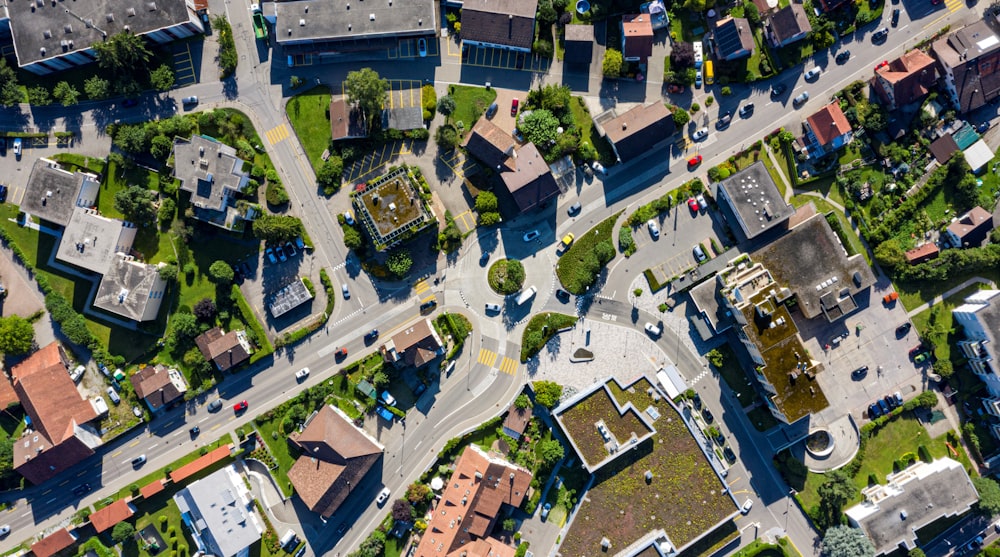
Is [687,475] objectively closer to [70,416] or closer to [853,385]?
[853,385]

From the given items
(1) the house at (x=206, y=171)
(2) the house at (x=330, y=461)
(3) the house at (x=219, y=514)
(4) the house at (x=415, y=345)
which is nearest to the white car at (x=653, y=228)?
(4) the house at (x=415, y=345)

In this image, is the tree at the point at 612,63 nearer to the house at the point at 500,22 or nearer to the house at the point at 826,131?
the house at the point at 500,22

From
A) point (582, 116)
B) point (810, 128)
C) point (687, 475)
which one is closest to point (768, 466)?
point (687, 475)

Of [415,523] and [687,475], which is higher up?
[415,523]

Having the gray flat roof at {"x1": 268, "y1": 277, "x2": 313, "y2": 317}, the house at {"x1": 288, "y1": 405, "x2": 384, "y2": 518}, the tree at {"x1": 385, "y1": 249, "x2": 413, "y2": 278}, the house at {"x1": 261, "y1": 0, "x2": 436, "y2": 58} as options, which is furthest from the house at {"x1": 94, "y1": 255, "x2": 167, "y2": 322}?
the house at {"x1": 261, "y1": 0, "x2": 436, "y2": 58}

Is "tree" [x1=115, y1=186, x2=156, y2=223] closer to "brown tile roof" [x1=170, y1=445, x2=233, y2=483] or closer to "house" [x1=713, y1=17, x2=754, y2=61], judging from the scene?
"brown tile roof" [x1=170, y1=445, x2=233, y2=483]

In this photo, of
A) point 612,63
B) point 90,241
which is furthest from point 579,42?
point 90,241
